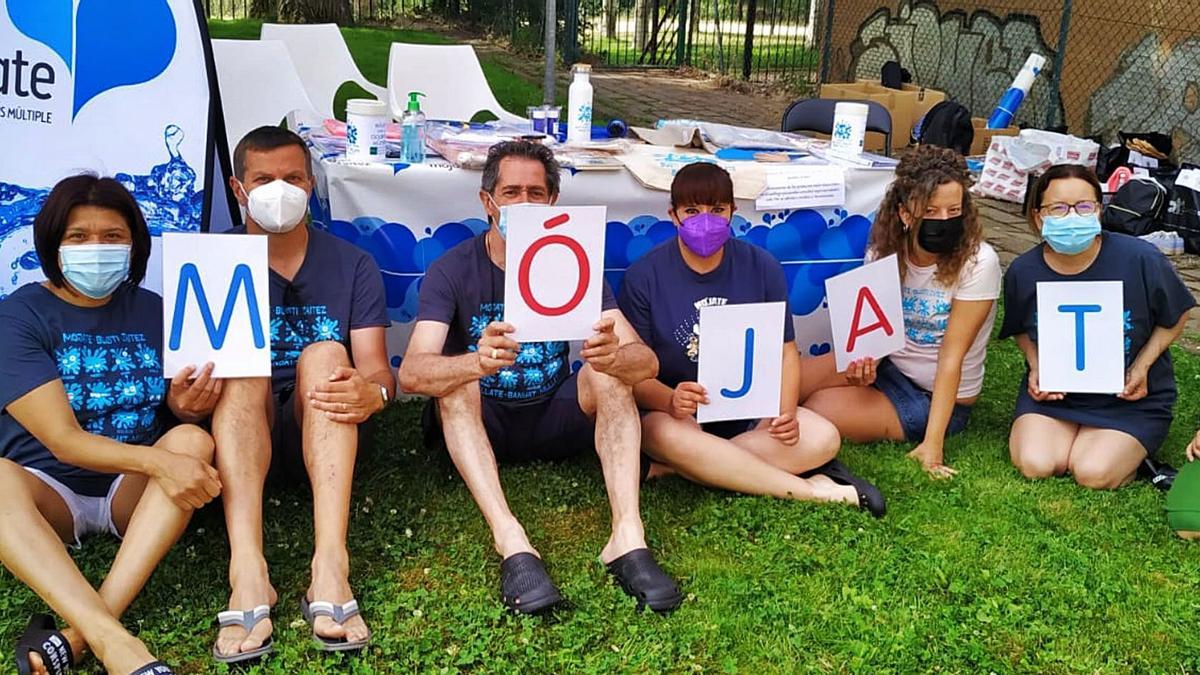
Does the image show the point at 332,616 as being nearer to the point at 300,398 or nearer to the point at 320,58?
the point at 300,398

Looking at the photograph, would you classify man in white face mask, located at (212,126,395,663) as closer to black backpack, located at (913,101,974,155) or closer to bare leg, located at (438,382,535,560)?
bare leg, located at (438,382,535,560)

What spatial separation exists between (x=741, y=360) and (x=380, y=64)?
38.8 ft

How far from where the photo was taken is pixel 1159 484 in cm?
359

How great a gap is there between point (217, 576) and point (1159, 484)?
3.06 metres

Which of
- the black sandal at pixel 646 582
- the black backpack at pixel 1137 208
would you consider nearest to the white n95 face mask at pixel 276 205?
the black sandal at pixel 646 582

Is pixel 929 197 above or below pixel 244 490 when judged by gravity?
above

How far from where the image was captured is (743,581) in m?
2.91

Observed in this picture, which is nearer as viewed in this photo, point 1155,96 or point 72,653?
point 72,653

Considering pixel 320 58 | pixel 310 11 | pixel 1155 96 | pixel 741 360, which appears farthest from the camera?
pixel 310 11

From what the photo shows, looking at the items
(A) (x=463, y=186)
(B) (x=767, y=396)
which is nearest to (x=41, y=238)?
(A) (x=463, y=186)

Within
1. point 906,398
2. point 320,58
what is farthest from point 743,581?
point 320,58

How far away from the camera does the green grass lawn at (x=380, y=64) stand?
37.1 ft

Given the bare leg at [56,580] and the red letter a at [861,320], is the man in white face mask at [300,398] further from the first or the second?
the red letter a at [861,320]

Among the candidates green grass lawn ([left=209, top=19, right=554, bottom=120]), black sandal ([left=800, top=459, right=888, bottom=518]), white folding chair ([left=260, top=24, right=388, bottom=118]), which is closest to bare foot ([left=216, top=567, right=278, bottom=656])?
black sandal ([left=800, top=459, right=888, bottom=518])
